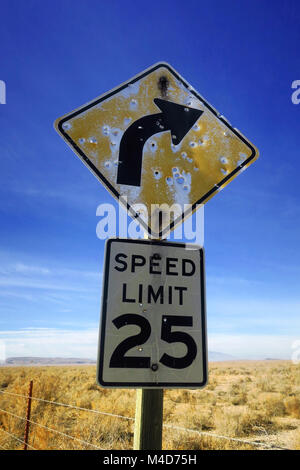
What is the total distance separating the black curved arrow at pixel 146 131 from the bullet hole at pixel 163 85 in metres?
0.07

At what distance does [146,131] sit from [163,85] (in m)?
0.37

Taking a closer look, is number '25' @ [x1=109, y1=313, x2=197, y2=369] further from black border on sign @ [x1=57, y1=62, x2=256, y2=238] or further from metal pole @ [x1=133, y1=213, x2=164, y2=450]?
black border on sign @ [x1=57, y1=62, x2=256, y2=238]

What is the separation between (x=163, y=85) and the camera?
6.69 ft

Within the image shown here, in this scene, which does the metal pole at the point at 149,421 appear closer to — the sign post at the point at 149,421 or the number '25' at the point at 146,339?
the sign post at the point at 149,421

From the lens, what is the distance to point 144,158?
72.1 inches

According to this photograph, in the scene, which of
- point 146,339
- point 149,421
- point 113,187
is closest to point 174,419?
point 149,421

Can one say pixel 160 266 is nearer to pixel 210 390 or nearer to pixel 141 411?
pixel 141 411

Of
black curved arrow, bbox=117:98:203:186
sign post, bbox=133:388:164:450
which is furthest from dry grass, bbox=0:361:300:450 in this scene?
black curved arrow, bbox=117:98:203:186

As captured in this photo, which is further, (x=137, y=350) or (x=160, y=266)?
(x=160, y=266)

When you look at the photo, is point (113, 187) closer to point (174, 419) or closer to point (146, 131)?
point (146, 131)

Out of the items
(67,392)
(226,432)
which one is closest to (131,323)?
(226,432)

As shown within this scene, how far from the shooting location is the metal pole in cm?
155

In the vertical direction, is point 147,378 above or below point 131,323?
below

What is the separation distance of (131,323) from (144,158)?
0.88 m
